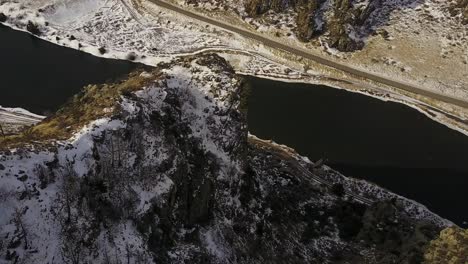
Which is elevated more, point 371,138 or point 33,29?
point 33,29

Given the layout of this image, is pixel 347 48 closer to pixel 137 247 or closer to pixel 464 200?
pixel 464 200

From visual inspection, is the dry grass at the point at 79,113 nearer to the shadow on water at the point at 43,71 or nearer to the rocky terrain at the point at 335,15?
the shadow on water at the point at 43,71

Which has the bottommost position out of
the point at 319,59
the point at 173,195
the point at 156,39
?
the point at 173,195

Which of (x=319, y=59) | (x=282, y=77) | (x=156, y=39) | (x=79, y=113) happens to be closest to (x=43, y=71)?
(x=156, y=39)

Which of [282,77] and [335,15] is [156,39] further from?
[335,15]

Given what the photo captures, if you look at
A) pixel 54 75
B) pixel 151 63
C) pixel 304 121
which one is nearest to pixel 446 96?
pixel 304 121

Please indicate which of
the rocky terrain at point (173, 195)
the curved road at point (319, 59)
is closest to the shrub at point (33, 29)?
the curved road at point (319, 59)
